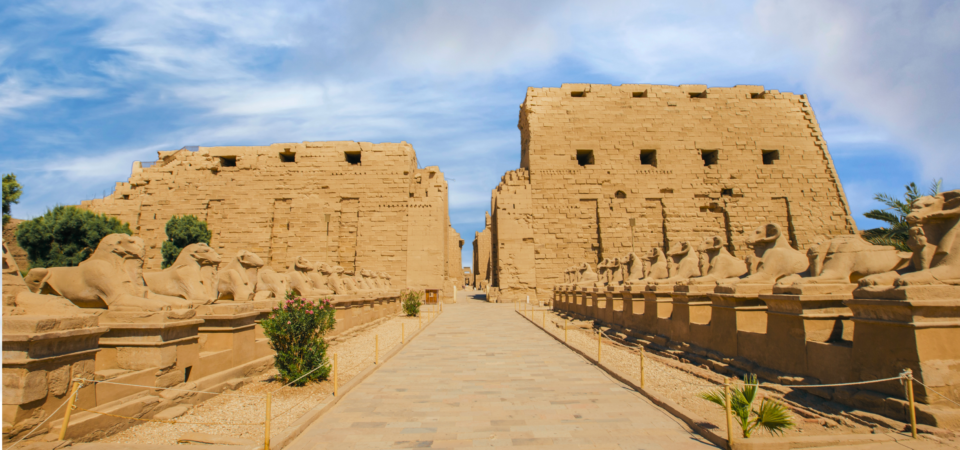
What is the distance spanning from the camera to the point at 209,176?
24266 mm

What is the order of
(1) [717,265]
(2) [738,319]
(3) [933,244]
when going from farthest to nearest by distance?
1. (1) [717,265]
2. (2) [738,319]
3. (3) [933,244]

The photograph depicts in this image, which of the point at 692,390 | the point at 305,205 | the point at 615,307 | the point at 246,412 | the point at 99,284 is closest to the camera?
the point at 246,412

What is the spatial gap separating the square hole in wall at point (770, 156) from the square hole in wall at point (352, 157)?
21977mm

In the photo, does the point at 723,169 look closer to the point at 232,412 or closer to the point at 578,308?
the point at 578,308

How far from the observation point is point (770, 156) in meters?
24.3

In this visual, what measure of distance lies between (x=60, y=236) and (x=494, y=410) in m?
23.9

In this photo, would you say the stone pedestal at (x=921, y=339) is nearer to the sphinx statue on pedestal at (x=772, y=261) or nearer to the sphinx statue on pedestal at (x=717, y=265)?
the sphinx statue on pedestal at (x=772, y=261)

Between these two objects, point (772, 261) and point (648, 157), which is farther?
point (648, 157)

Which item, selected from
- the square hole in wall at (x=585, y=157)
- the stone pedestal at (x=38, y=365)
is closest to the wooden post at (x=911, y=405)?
the stone pedestal at (x=38, y=365)

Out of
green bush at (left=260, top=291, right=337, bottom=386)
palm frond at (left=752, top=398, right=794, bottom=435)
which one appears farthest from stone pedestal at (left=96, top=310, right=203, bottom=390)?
palm frond at (left=752, top=398, right=794, bottom=435)

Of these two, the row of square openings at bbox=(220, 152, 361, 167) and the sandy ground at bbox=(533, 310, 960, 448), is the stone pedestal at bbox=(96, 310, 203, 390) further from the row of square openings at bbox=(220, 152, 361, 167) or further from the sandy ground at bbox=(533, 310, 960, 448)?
the row of square openings at bbox=(220, 152, 361, 167)

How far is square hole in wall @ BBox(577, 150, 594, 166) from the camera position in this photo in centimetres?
2367

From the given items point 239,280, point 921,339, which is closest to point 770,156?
point 921,339

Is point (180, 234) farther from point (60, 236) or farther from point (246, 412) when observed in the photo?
point (246, 412)
